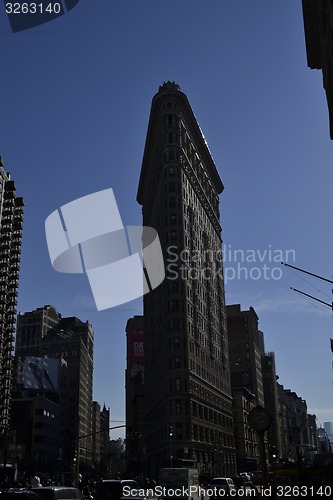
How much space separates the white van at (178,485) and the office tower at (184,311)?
44905mm

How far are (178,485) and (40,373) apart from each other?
11128cm

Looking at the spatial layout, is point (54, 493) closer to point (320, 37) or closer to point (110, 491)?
point (110, 491)

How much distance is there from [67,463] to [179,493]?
391ft

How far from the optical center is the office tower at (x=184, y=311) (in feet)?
286

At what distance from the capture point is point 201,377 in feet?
312

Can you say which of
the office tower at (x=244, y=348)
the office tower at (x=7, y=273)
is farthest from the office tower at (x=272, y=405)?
the office tower at (x=7, y=273)

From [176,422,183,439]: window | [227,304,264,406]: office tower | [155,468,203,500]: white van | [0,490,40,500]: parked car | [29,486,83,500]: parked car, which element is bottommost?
[155,468,203,500]: white van

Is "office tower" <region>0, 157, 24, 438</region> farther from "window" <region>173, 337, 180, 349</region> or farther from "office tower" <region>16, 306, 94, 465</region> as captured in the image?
"office tower" <region>16, 306, 94, 465</region>

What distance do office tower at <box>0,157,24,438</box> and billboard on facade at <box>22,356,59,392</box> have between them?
31361mm

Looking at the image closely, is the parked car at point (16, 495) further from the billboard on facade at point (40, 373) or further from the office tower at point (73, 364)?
the office tower at point (73, 364)

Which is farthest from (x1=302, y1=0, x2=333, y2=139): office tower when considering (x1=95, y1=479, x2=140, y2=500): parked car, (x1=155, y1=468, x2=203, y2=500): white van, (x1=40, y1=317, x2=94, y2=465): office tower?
(x1=40, y1=317, x2=94, y2=465): office tower

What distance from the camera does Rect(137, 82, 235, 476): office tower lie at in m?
87.2

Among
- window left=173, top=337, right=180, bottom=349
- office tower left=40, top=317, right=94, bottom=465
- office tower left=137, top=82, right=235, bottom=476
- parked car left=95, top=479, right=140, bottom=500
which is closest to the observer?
parked car left=95, top=479, right=140, bottom=500

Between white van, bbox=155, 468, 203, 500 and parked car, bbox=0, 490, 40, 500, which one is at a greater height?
parked car, bbox=0, 490, 40, 500
